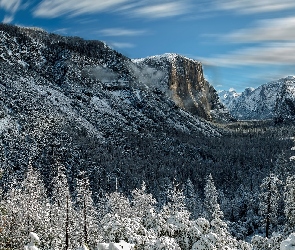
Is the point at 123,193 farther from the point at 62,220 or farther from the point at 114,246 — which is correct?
the point at 114,246

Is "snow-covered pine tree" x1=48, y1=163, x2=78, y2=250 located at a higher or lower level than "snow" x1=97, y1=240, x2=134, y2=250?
lower

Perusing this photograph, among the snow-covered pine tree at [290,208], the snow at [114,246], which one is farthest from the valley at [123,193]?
the snow at [114,246]

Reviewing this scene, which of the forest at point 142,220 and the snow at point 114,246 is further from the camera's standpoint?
the forest at point 142,220

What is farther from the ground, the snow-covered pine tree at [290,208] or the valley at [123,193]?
the snow-covered pine tree at [290,208]

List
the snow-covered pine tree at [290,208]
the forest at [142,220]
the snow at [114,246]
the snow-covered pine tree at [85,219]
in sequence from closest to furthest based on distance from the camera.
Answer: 1. the snow at [114,246]
2. the snow-covered pine tree at [290,208]
3. the forest at [142,220]
4. the snow-covered pine tree at [85,219]

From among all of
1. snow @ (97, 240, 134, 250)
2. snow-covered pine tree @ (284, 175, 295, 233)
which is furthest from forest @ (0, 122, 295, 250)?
snow @ (97, 240, 134, 250)

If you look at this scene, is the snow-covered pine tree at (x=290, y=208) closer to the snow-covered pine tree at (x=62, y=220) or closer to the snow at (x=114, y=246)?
the snow at (x=114, y=246)

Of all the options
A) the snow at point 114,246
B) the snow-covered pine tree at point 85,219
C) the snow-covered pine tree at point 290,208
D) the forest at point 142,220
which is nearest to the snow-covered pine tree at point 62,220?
the forest at point 142,220

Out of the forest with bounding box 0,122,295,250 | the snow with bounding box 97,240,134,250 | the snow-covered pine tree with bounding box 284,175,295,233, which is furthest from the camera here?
the forest with bounding box 0,122,295,250

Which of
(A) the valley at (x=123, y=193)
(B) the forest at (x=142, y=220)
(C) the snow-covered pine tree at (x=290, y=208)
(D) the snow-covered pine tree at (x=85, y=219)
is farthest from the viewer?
(D) the snow-covered pine tree at (x=85, y=219)

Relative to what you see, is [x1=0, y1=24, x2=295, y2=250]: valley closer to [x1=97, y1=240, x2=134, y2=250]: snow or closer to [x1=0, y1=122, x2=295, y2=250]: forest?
[x1=0, y1=122, x2=295, y2=250]: forest

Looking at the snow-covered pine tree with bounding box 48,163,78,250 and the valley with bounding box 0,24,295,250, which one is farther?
the snow-covered pine tree with bounding box 48,163,78,250

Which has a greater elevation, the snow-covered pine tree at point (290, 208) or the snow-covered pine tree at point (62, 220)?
the snow-covered pine tree at point (290, 208)

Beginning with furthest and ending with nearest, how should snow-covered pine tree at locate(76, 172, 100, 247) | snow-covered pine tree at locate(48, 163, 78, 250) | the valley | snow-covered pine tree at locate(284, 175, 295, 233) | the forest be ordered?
snow-covered pine tree at locate(76, 172, 100, 247)
snow-covered pine tree at locate(48, 163, 78, 250)
the valley
the forest
snow-covered pine tree at locate(284, 175, 295, 233)
